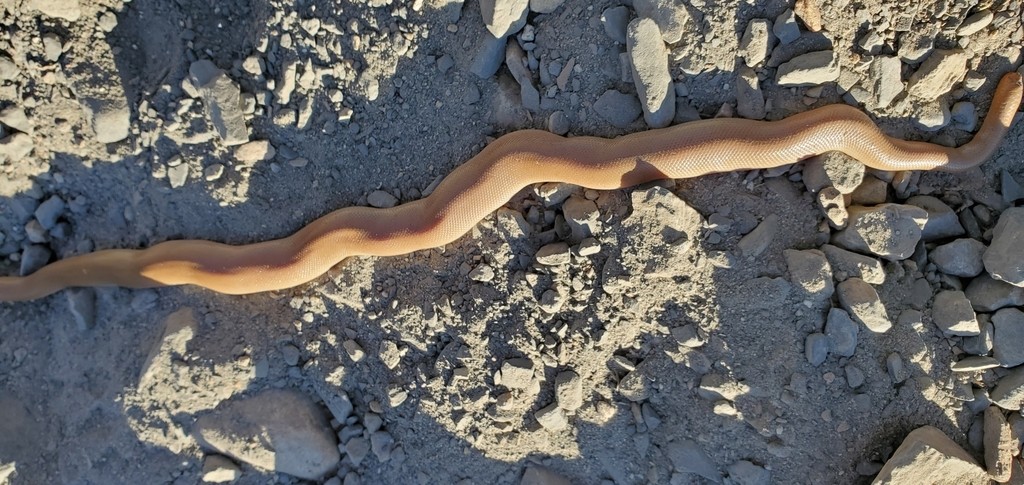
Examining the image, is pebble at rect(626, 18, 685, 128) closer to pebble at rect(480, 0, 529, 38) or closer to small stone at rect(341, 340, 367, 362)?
pebble at rect(480, 0, 529, 38)

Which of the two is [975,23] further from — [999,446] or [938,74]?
[999,446]

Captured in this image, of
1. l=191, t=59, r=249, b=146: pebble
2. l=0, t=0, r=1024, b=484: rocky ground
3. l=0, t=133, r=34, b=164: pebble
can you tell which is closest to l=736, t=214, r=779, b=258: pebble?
l=0, t=0, r=1024, b=484: rocky ground

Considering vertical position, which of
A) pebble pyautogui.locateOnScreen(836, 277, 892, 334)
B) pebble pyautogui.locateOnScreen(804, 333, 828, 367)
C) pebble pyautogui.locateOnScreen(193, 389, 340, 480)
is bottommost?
pebble pyautogui.locateOnScreen(193, 389, 340, 480)

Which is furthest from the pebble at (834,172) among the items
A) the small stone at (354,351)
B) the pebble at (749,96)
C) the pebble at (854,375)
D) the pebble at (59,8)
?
the pebble at (59,8)

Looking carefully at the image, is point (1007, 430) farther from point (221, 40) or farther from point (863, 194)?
point (221, 40)

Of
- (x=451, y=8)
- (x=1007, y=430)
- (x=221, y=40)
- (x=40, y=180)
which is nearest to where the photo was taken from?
(x=1007, y=430)

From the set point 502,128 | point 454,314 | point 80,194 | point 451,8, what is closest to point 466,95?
point 502,128

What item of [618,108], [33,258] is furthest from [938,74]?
[33,258]
